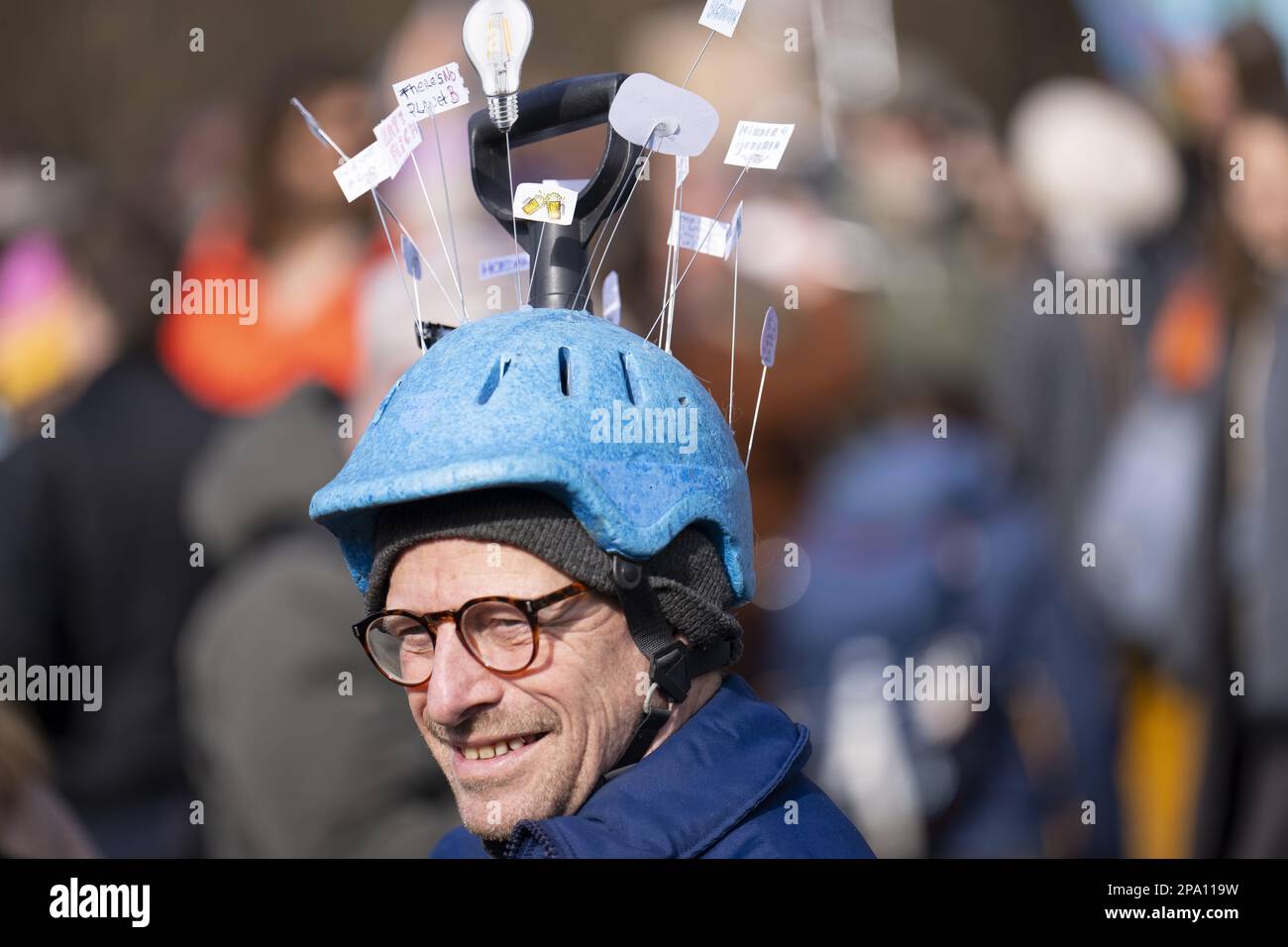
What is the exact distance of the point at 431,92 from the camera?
3312 mm

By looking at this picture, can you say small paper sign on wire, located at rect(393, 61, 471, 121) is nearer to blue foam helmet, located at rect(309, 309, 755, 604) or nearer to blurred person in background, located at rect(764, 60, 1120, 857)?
blue foam helmet, located at rect(309, 309, 755, 604)

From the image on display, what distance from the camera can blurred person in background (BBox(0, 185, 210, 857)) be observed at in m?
6.05

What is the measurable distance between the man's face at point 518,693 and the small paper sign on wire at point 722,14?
98 centimetres

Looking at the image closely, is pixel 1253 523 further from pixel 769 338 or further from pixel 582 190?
pixel 582 190

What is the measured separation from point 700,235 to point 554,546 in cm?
81

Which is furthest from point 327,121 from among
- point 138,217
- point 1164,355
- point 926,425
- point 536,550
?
point 536,550

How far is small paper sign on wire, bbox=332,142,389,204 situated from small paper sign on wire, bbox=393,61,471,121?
0.29 ft

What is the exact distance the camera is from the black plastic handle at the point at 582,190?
3.33 m

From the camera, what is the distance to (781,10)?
6.36m

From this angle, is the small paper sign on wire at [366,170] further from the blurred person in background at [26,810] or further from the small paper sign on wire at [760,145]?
the blurred person in background at [26,810]

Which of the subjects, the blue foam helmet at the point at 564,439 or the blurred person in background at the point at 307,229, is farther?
the blurred person in background at the point at 307,229

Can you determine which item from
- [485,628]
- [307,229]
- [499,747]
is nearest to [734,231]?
[485,628]

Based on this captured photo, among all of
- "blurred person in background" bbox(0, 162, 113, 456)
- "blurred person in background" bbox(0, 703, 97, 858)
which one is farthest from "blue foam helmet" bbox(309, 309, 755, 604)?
"blurred person in background" bbox(0, 162, 113, 456)

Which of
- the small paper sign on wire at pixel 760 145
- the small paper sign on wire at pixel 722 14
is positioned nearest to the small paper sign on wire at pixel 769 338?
the small paper sign on wire at pixel 760 145
